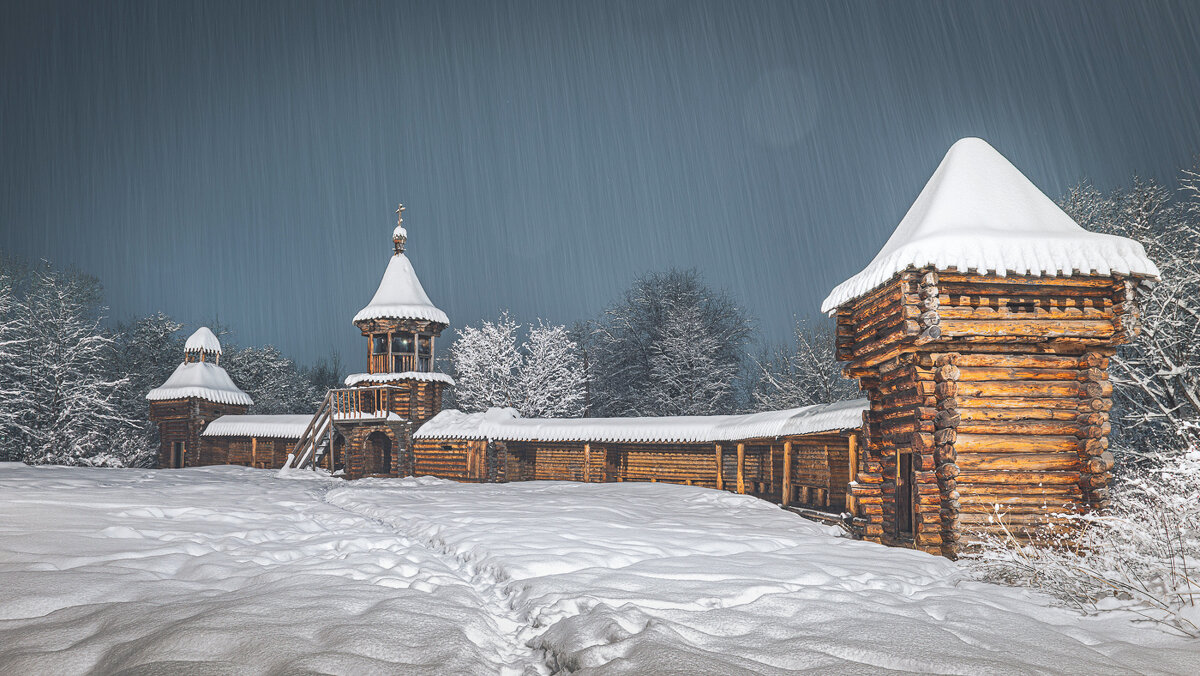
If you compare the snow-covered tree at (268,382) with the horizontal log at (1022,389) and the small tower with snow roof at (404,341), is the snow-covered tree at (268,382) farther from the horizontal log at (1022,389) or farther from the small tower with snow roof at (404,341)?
the horizontal log at (1022,389)

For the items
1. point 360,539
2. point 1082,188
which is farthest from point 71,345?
point 1082,188

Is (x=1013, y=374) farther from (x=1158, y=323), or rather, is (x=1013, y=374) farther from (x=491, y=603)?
(x=1158, y=323)

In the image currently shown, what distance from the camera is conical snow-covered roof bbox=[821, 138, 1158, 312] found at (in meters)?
9.92

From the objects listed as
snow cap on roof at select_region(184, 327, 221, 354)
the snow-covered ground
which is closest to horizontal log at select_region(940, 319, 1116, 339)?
the snow-covered ground

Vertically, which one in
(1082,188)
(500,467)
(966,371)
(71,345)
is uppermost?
(1082,188)

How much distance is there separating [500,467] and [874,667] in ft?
74.4

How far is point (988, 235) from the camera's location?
33.3 ft

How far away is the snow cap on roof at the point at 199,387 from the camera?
3256 centimetres

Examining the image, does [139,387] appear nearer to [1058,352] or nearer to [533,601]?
[533,601]

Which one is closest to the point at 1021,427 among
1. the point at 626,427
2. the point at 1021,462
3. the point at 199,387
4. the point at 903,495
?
the point at 1021,462

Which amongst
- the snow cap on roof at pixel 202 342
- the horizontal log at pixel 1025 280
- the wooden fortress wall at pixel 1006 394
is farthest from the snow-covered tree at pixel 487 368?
the horizontal log at pixel 1025 280

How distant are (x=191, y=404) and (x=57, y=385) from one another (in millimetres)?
5871

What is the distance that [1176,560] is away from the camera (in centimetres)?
650

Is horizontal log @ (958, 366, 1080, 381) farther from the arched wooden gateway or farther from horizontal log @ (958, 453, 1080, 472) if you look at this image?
horizontal log @ (958, 453, 1080, 472)
